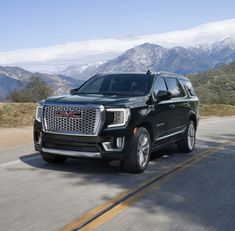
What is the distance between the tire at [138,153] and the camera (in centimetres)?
798

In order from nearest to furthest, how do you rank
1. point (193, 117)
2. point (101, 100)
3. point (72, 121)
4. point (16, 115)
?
point (72, 121) → point (101, 100) → point (193, 117) → point (16, 115)

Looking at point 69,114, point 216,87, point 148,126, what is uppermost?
point 69,114

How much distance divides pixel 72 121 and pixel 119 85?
1842 millimetres

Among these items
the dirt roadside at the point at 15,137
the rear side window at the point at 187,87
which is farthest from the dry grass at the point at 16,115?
the rear side window at the point at 187,87

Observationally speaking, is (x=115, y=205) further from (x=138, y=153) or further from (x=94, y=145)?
(x=138, y=153)

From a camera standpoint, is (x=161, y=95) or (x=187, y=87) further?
(x=187, y=87)

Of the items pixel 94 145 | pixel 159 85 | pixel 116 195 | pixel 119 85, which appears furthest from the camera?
pixel 159 85

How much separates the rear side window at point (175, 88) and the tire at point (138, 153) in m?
2.02

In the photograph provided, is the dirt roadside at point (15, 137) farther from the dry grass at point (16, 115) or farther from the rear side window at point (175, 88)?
the rear side window at point (175, 88)

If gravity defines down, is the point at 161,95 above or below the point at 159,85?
below

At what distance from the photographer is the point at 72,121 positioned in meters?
7.93

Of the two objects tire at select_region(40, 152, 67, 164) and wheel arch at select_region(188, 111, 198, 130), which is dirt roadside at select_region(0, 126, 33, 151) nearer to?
tire at select_region(40, 152, 67, 164)

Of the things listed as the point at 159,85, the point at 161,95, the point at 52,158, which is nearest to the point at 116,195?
the point at 52,158

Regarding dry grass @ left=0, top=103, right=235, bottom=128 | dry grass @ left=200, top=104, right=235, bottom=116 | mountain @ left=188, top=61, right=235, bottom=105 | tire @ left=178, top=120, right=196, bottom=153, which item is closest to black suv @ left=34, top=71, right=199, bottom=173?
tire @ left=178, top=120, right=196, bottom=153
